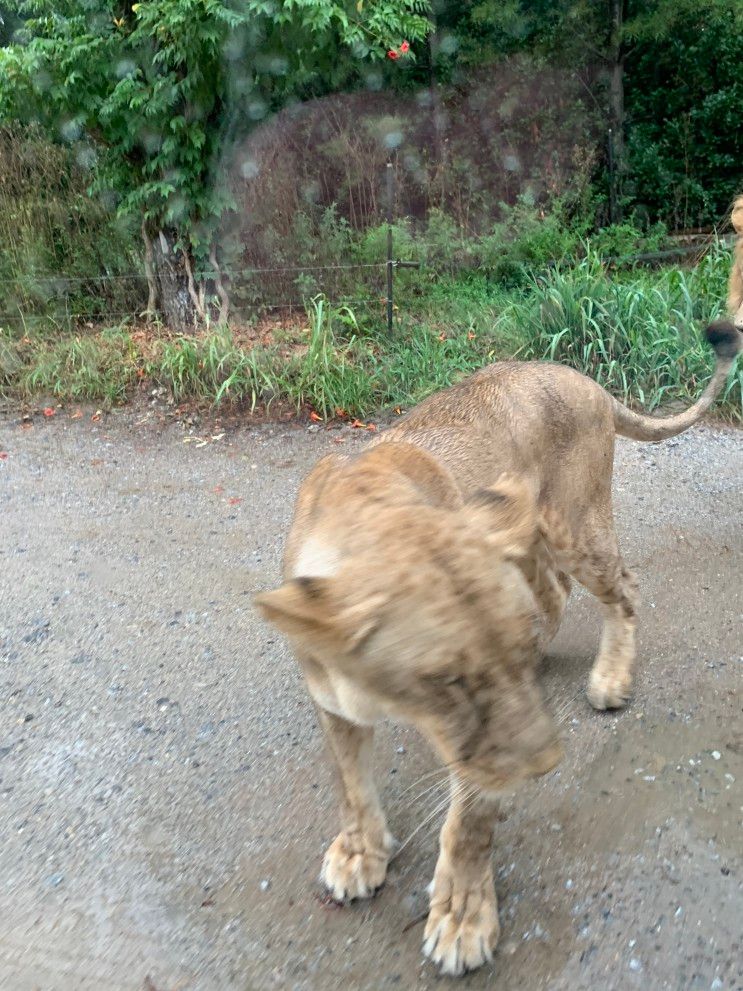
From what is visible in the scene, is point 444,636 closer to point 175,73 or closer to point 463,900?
point 463,900

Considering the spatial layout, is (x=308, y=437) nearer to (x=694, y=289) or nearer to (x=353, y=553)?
(x=694, y=289)

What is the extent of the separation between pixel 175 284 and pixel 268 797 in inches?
271

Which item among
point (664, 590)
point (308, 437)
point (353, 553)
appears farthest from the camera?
point (308, 437)

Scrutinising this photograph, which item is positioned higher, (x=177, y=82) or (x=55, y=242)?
(x=177, y=82)

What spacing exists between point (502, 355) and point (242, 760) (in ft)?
18.1

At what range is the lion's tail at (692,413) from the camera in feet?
12.5

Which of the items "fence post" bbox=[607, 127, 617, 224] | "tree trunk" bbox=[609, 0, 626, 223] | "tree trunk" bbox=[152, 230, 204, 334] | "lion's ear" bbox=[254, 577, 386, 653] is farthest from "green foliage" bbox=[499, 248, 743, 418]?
"lion's ear" bbox=[254, 577, 386, 653]

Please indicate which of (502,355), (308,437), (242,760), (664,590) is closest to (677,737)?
(664,590)

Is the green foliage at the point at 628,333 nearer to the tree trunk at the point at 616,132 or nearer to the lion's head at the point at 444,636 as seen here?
the tree trunk at the point at 616,132

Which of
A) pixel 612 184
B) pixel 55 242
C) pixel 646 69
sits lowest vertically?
pixel 612 184

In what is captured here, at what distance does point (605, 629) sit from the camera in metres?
3.66

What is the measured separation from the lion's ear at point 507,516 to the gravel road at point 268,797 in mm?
1291

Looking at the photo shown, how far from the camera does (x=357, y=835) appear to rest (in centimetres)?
269

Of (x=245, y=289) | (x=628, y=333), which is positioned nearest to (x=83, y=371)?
(x=245, y=289)
